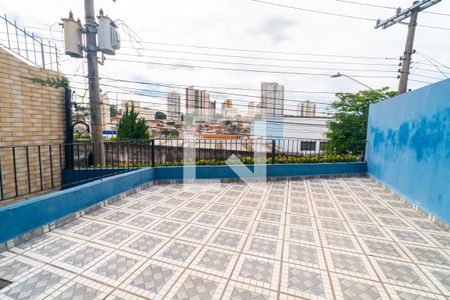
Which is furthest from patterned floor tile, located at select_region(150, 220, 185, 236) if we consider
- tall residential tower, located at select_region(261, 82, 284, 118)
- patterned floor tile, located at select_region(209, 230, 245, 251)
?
tall residential tower, located at select_region(261, 82, 284, 118)

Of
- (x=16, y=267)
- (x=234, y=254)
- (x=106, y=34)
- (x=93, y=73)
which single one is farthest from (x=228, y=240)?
(x=106, y=34)

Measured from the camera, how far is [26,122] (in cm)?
393

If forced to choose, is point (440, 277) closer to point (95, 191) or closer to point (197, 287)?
point (197, 287)

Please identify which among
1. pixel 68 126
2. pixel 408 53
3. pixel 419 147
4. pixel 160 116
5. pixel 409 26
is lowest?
pixel 419 147

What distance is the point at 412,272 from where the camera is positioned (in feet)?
6.98

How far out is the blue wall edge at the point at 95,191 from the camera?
243 centimetres

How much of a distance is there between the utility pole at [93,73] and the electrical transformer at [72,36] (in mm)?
189

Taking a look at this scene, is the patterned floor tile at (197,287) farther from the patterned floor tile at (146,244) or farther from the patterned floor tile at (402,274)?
the patterned floor tile at (402,274)

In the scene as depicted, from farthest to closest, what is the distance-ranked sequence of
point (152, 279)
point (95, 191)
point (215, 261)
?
point (95, 191), point (215, 261), point (152, 279)

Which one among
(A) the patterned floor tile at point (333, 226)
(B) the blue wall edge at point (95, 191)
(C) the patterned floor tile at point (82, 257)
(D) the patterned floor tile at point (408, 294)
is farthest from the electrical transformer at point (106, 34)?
(D) the patterned floor tile at point (408, 294)

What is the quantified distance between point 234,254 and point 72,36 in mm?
6878

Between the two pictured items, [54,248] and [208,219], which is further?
[208,219]

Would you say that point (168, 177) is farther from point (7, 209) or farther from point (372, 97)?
point (372, 97)

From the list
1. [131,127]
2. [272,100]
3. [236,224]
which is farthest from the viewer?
Result: [272,100]
